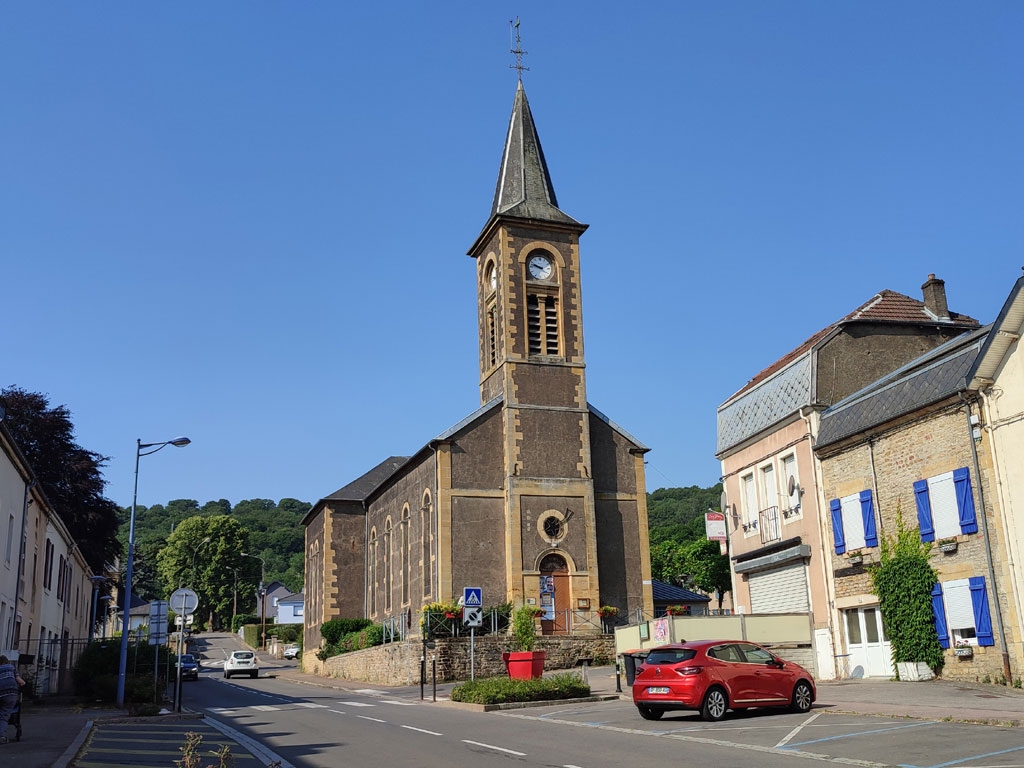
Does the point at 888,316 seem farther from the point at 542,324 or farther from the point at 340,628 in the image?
the point at 340,628

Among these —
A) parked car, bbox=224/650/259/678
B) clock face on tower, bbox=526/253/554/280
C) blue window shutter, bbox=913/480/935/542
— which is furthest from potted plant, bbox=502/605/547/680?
parked car, bbox=224/650/259/678

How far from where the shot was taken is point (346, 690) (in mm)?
35312

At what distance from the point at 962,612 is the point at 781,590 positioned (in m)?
7.31

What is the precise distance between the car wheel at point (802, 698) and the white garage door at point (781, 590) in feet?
28.6

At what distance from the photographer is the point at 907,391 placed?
74.5 feet

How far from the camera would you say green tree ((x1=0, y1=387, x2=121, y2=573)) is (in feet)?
150

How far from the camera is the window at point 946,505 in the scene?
67.8 ft

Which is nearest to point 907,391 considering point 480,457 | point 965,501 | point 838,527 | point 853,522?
point 965,501

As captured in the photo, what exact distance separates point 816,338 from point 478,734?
17.7m

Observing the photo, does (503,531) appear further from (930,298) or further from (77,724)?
(77,724)

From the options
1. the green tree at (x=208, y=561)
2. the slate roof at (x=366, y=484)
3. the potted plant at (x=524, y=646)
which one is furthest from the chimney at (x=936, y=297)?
the green tree at (x=208, y=561)

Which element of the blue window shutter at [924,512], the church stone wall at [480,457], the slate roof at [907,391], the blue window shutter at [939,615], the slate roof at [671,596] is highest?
the church stone wall at [480,457]

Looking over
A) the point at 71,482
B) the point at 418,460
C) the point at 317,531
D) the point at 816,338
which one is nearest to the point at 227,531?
the point at 317,531

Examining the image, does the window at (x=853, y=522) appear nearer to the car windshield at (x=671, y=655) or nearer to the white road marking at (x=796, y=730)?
the white road marking at (x=796, y=730)
